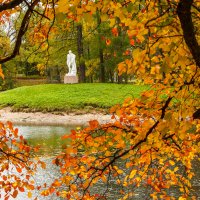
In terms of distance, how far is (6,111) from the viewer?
31406mm

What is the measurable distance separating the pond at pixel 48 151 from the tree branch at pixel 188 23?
12.3 feet

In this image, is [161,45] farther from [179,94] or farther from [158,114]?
[158,114]

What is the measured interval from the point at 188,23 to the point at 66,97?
3014 centimetres

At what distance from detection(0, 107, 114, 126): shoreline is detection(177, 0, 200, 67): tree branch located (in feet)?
77.5

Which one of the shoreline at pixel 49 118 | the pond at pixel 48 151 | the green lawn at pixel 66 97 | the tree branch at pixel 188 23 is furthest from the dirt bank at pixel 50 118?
the tree branch at pixel 188 23

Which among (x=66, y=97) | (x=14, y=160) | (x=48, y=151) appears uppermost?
(x=14, y=160)

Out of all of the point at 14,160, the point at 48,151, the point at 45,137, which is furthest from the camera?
the point at 45,137

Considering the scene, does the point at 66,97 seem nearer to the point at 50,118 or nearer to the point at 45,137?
the point at 50,118

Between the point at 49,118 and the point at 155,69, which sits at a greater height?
the point at 155,69

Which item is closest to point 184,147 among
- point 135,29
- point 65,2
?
point 135,29

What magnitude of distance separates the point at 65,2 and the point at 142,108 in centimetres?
216

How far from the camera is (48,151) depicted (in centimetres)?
1606

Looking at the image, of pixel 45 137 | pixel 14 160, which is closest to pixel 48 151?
pixel 45 137

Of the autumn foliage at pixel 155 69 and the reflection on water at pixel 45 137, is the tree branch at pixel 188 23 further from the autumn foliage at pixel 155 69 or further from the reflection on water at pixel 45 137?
the reflection on water at pixel 45 137
